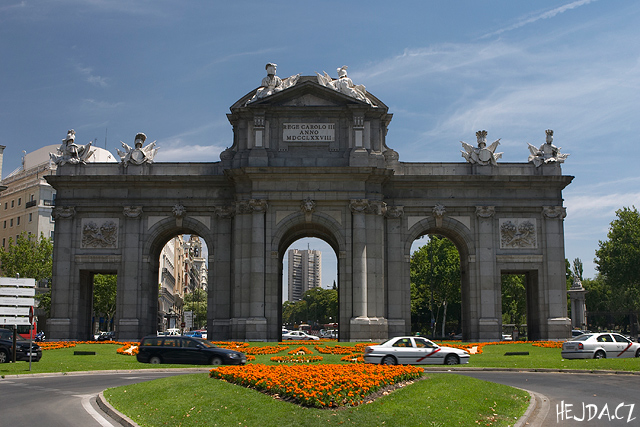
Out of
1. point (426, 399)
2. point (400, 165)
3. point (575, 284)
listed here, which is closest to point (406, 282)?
point (400, 165)

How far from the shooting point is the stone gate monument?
5641cm

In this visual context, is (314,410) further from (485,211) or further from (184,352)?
(485,211)

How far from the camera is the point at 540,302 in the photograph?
59.6 metres

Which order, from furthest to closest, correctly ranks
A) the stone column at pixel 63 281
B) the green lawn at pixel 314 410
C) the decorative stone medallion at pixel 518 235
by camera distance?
1. the decorative stone medallion at pixel 518 235
2. the stone column at pixel 63 281
3. the green lawn at pixel 314 410

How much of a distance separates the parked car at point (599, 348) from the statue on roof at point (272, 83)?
102ft

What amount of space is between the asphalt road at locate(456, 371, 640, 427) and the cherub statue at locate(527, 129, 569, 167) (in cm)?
3145

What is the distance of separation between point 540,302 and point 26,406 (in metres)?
47.2

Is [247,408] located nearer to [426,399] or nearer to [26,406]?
[426,399]

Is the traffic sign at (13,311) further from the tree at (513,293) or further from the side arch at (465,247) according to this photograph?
the tree at (513,293)

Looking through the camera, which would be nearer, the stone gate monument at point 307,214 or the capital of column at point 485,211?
the stone gate monument at point 307,214

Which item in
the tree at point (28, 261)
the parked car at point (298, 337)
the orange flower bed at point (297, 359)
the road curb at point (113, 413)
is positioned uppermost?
the tree at point (28, 261)

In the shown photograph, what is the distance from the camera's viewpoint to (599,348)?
3900cm

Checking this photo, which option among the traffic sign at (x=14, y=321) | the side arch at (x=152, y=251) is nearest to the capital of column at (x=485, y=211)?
the side arch at (x=152, y=251)

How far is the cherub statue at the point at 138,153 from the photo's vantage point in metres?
60.2
